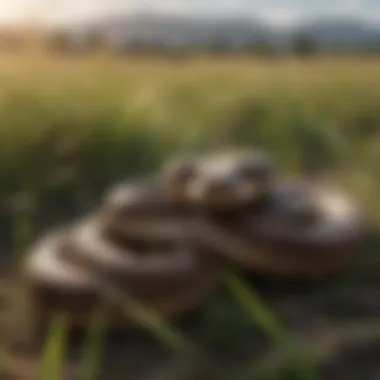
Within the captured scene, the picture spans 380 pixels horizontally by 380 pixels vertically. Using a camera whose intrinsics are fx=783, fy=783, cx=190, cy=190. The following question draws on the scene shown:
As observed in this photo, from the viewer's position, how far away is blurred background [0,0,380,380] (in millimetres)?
552

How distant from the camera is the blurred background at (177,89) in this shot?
55 cm

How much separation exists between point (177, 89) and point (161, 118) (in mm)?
28

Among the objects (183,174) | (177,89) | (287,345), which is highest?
(177,89)

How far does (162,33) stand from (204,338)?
265 mm

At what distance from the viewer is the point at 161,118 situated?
60 cm

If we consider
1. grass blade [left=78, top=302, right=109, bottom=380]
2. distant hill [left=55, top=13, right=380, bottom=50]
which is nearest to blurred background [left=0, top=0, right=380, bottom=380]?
distant hill [left=55, top=13, right=380, bottom=50]

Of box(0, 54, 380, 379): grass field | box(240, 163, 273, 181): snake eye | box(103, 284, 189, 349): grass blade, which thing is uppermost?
box(0, 54, 380, 379): grass field

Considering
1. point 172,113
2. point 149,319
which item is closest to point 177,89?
point 172,113

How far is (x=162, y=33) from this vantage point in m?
0.61

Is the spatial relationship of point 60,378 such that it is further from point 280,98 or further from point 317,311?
point 280,98

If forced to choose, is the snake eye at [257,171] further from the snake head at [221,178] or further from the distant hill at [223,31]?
the distant hill at [223,31]

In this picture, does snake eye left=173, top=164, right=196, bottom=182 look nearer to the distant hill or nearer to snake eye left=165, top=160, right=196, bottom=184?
snake eye left=165, top=160, right=196, bottom=184

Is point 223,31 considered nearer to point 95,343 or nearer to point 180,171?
point 180,171

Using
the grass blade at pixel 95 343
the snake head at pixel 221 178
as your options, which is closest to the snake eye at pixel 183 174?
the snake head at pixel 221 178
